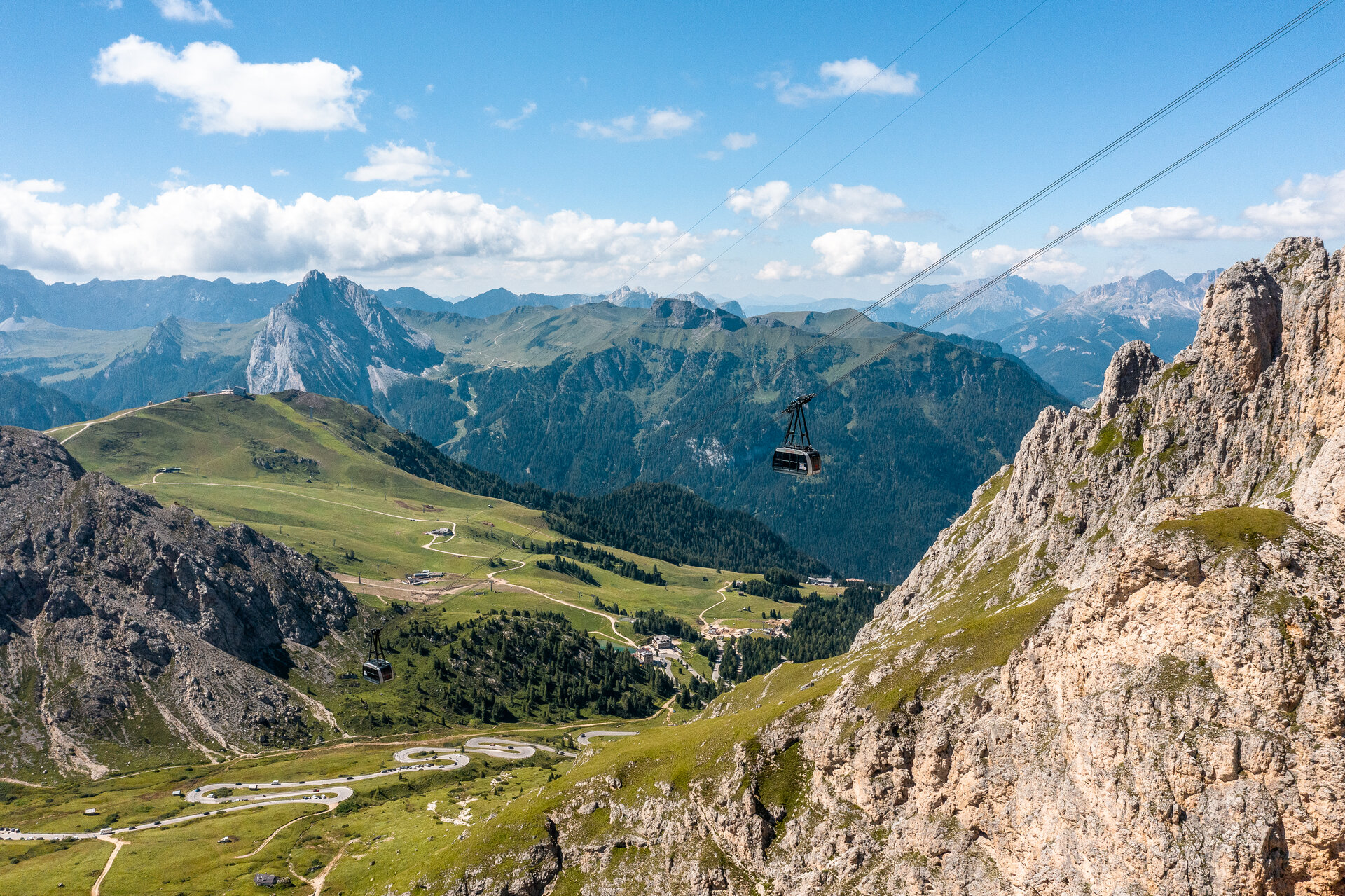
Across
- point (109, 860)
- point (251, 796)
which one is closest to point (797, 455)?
point (109, 860)

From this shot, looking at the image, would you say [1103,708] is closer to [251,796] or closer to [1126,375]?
[1126,375]

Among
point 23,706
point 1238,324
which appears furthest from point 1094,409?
point 23,706

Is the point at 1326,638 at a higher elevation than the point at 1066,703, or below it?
higher

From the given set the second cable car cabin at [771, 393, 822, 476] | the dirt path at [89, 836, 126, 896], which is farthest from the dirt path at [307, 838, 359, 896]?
the second cable car cabin at [771, 393, 822, 476]

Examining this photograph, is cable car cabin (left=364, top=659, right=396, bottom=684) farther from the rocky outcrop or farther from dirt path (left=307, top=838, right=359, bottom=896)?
the rocky outcrop

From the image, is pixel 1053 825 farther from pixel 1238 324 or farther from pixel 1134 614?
pixel 1238 324

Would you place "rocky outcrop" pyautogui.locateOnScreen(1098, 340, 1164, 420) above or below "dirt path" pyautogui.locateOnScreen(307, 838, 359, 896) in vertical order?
above

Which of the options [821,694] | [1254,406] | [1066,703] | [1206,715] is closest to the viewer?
[1206,715]

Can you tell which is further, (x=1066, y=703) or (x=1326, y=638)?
(x=1066, y=703)
